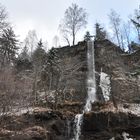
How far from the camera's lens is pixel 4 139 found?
77.5ft

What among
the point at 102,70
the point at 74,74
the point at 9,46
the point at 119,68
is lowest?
the point at 74,74

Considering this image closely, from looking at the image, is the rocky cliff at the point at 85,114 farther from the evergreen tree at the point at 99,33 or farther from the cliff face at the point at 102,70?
the evergreen tree at the point at 99,33

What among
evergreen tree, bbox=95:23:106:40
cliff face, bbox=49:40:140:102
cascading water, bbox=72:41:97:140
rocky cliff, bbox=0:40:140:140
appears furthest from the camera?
evergreen tree, bbox=95:23:106:40

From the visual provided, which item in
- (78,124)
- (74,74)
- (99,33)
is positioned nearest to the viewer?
(78,124)

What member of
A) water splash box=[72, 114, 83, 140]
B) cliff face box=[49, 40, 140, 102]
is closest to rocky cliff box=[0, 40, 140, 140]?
cliff face box=[49, 40, 140, 102]

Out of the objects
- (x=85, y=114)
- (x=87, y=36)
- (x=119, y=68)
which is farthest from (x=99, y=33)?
(x=85, y=114)

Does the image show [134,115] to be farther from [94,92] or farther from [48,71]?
[48,71]

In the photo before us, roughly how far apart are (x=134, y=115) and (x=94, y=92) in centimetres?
917

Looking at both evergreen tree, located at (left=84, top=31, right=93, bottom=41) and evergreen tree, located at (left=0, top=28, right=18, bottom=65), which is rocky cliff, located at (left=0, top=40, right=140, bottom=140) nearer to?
evergreen tree, located at (left=84, top=31, right=93, bottom=41)

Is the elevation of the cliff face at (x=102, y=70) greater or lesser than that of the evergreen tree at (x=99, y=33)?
lesser

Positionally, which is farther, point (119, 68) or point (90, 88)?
point (119, 68)

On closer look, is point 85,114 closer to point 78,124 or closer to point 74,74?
point 78,124

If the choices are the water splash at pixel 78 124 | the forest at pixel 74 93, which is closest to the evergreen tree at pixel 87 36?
the forest at pixel 74 93

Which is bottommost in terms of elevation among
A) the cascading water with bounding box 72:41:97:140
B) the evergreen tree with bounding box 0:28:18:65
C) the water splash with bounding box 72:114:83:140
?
the water splash with bounding box 72:114:83:140
